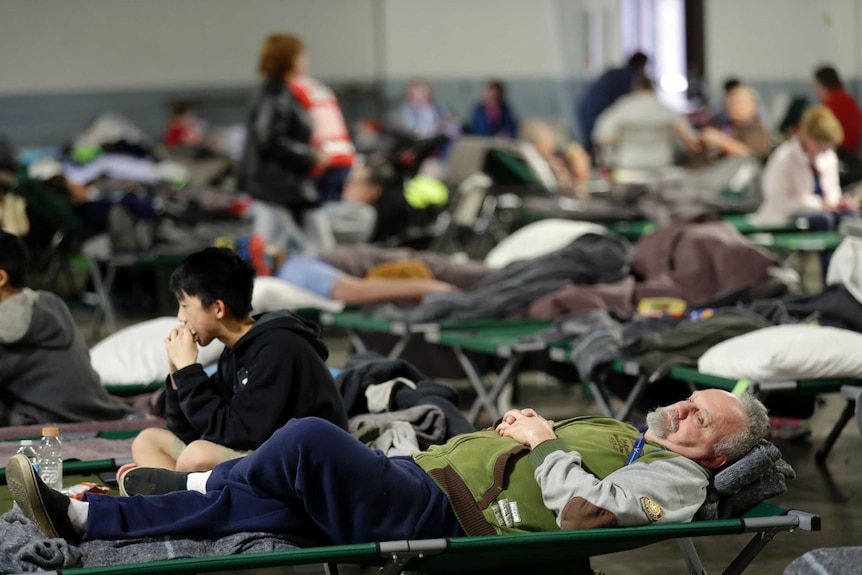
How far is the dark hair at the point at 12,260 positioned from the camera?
4.03 metres

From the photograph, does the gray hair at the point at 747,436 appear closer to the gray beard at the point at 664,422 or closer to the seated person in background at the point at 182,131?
the gray beard at the point at 664,422

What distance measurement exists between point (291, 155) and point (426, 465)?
15.2 feet

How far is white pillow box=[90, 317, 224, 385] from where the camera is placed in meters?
4.93

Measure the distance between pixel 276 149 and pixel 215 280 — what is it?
420 centimetres

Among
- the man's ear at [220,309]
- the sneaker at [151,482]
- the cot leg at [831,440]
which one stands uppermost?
the man's ear at [220,309]

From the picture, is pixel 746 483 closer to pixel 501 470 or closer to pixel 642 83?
pixel 501 470

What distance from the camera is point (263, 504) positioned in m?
2.78

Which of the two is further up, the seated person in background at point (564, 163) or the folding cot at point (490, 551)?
the folding cot at point (490, 551)

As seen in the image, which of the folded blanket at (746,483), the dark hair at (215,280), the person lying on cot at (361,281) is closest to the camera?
the folded blanket at (746,483)

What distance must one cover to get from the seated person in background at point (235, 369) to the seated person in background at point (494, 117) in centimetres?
1205

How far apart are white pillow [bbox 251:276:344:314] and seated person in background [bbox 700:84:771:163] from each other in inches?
239

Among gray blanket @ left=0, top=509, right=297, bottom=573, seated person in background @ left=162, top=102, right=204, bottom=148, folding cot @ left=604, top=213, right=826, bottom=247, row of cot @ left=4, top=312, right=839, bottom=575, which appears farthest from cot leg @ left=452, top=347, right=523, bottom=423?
seated person in background @ left=162, top=102, right=204, bottom=148

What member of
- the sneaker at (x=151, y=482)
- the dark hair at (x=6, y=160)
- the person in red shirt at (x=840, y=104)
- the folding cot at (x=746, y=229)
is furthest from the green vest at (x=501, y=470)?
the dark hair at (x=6, y=160)

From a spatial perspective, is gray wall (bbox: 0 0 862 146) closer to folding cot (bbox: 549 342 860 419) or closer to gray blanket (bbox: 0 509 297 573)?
folding cot (bbox: 549 342 860 419)
